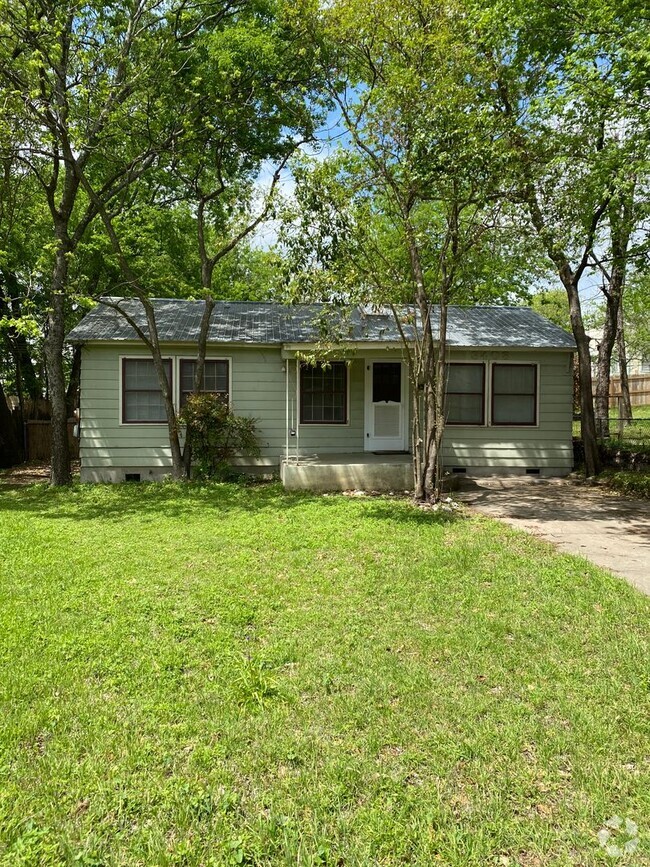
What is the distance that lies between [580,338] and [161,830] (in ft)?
37.7

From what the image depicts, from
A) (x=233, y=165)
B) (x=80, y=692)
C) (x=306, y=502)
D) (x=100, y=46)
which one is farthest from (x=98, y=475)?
(x=80, y=692)

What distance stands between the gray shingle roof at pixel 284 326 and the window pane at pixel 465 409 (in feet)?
3.90

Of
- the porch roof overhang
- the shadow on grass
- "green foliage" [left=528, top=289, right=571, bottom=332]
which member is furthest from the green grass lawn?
"green foliage" [left=528, top=289, right=571, bottom=332]

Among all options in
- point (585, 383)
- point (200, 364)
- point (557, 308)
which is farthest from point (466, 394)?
point (557, 308)

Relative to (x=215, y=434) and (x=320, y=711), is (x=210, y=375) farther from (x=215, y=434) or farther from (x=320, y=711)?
(x=320, y=711)

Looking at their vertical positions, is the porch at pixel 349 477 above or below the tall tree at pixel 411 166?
below

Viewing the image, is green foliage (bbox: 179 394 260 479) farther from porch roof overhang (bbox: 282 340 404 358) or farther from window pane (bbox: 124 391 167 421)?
porch roof overhang (bbox: 282 340 404 358)

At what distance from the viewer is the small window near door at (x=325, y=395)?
11344mm

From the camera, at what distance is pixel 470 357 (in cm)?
1137

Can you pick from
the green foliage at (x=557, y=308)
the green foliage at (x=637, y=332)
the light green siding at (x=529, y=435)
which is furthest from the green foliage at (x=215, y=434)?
the green foliage at (x=557, y=308)

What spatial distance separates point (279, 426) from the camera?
11281 millimetres

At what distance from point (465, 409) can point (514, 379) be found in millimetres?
1240

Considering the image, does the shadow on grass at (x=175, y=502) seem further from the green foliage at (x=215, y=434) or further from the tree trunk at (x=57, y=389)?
the green foliage at (x=215, y=434)

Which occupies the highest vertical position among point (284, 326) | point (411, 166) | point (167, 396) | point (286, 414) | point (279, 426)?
point (411, 166)
